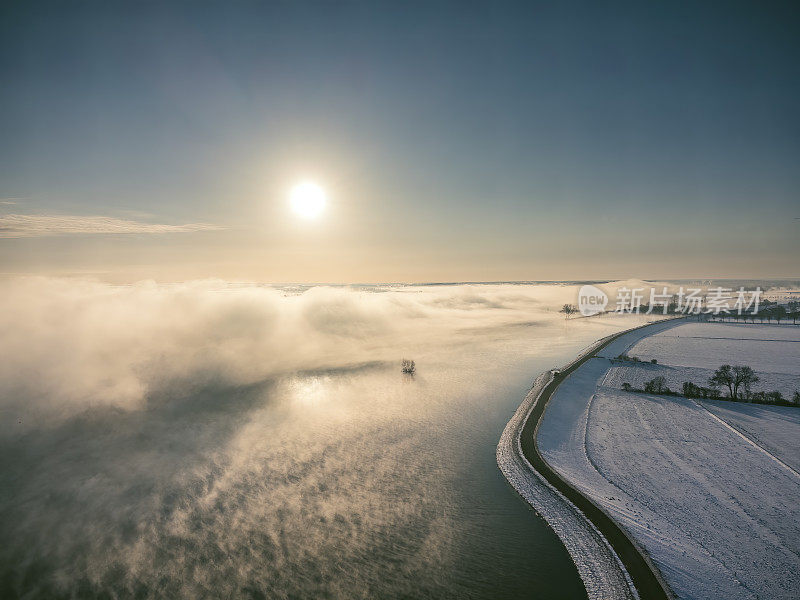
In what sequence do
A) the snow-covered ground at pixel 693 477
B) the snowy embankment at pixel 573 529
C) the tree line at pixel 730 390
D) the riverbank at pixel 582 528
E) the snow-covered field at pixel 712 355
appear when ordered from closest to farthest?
the riverbank at pixel 582 528 < the snowy embankment at pixel 573 529 < the snow-covered ground at pixel 693 477 < the tree line at pixel 730 390 < the snow-covered field at pixel 712 355

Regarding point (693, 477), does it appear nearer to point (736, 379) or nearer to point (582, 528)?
point (582, 528)

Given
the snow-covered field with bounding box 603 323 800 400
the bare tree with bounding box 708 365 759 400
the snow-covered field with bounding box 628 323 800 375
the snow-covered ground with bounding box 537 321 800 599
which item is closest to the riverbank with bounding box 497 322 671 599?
the snow-covered ground with bounding box 537 321 800 599

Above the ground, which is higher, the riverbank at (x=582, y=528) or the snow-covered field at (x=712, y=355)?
the snow-covered field at (x=712, y=355)

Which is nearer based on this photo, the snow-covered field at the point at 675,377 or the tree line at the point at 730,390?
the tree line at the point at 730,390

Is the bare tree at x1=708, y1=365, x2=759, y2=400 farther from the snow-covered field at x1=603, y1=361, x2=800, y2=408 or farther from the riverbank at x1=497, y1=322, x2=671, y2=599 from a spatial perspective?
the riverbank at x1=497, y1=322, x2=671, y2=599

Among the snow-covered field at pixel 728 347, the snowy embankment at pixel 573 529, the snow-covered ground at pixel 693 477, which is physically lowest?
the snowy embankment at pixel 573 529

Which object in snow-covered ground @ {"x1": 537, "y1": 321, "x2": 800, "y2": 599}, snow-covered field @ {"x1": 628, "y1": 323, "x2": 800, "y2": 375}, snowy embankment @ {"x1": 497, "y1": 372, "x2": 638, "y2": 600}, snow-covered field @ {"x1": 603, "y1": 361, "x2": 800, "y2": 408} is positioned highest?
snow-covered field @ {"x1": 628, "y1": 323, "x2": 800, "y2": 375}

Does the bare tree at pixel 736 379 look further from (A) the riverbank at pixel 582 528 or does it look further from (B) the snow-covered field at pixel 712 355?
(A) the riverbank at pixel 582 528

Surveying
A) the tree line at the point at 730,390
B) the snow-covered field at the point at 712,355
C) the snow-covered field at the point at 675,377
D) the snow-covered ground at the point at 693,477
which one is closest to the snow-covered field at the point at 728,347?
the snow-covered field at the point at 712,355
